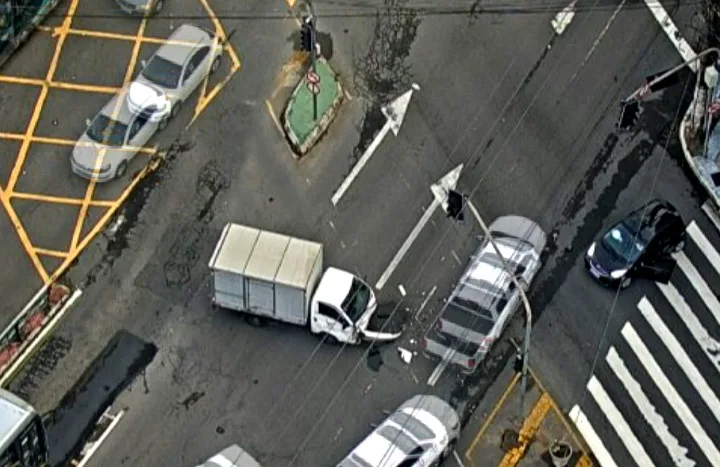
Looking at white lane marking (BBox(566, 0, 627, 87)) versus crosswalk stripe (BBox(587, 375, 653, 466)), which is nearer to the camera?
crosswalk stripe (BBox(587, 375, 653, 466))

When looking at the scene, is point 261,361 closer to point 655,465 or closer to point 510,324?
point 510,324

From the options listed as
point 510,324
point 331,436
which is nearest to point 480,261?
point 510,324

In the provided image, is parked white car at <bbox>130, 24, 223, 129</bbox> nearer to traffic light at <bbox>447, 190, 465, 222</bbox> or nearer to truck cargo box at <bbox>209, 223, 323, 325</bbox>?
truck cargo box at <bbox>209, 223, 323, 325</bbox>

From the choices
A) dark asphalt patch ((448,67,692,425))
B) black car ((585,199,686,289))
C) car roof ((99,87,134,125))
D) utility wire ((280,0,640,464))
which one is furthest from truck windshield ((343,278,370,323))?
car roof ((99,87,134,125))

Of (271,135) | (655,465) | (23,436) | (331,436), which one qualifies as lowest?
(23,436)

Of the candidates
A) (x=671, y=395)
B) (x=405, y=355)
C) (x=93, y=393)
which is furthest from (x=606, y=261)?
(x=93, y=393)

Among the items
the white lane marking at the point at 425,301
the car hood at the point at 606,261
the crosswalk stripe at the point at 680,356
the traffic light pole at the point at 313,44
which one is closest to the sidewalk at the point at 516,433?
the white lane marking at the point at 425,301

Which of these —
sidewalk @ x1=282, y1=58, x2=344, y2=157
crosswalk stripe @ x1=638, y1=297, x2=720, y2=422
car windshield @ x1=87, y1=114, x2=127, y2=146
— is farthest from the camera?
sidewalk @ x1=282, y1=58, x2=344, y2=157
